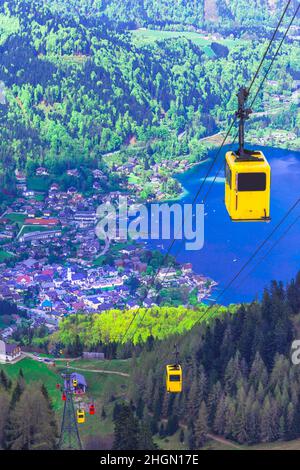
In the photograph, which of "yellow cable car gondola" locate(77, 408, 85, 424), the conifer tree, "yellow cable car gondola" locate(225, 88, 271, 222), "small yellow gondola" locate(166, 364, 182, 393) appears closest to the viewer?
"yellow cable car gondola" locate(225, 88, 271, 222)

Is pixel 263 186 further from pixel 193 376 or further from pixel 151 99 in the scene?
pixel 151 99

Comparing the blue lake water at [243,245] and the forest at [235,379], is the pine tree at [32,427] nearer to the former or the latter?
the forest at [235,379]

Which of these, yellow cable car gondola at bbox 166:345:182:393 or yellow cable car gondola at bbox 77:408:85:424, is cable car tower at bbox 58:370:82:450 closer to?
yellow cable car gondola at bbox 77:408:85:424

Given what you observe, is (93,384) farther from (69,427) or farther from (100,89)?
(100,89)

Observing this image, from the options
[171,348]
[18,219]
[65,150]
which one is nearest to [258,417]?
[171,348]

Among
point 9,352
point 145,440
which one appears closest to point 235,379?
point 145,440

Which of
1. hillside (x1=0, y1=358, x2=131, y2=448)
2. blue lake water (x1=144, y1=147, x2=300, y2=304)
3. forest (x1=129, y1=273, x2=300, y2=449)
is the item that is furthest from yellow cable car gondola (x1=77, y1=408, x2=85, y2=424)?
blue lake water (x1=144, y1=147, x2=300, y2=304)
